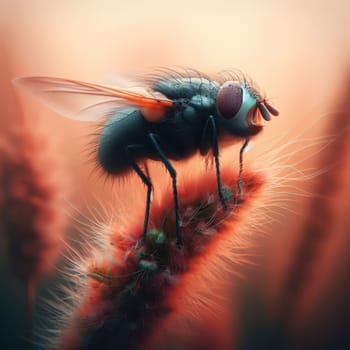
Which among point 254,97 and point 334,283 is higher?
point 254,97

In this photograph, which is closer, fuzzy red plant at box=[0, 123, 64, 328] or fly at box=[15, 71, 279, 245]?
fly at box=[15, 71, 279, 245]

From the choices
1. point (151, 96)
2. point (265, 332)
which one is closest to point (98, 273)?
point (151, 96)

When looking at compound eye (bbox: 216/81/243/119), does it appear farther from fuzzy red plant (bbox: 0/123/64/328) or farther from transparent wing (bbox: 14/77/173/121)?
fuzzy red plant (bbox: 0/123/64/328)

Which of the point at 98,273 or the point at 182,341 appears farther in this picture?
the point at 182,341

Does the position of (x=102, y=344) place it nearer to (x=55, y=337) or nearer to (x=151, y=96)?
(x=55, y=337)

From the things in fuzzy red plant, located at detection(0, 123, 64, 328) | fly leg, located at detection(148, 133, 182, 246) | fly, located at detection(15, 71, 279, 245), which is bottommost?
fuzzy red plant, located at detection(0, 123, 64, 328)

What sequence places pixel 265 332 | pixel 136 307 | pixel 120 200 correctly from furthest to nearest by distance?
pixel 265 332 < pixel 120 200 < pixel 136 307

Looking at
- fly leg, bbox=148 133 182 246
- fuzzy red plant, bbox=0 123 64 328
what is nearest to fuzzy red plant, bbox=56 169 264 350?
fly leg, bbox=148 133 182 246

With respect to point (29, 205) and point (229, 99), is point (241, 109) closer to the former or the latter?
point (229, 99)
